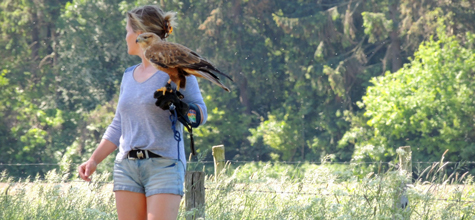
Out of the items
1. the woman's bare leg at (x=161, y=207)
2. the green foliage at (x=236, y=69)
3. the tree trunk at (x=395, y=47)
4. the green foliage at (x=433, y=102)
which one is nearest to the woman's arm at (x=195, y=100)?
the woman's bare leg at (x=161, y=207)

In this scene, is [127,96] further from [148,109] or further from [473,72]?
[473,72]

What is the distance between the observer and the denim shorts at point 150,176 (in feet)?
8.71

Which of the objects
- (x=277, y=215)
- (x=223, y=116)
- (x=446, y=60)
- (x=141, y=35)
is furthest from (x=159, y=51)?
(x=223, y=116)

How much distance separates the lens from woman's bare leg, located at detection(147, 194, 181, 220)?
103 inches

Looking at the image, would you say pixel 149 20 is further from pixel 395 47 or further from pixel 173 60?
pixel 395 47

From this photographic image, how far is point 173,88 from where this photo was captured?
2703 mm

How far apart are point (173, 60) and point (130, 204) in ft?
2.31

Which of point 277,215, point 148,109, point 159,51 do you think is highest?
point 159,51

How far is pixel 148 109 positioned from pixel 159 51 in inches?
10.9

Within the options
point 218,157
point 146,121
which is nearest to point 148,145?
point 146,121

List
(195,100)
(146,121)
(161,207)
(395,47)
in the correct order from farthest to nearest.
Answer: (395,47), (195,100), (146,121), (161,207)

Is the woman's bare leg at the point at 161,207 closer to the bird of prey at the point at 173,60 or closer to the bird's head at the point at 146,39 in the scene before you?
the bird of prey at the point at 173,60

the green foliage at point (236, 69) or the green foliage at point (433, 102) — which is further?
the green foliage at point (236, 69)

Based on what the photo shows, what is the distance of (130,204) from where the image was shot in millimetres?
2730
